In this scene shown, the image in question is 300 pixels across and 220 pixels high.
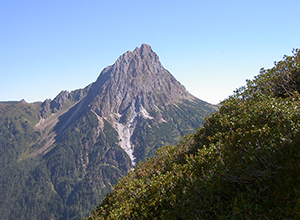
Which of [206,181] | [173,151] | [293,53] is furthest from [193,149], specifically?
[293,53]

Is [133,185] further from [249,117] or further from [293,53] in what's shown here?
[293,53]

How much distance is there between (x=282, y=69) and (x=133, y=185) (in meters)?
21.4

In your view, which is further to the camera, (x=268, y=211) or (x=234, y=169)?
(x=234, y=169)

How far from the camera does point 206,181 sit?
1559cm

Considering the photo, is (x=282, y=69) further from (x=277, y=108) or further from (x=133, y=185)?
(x=133, y=185)

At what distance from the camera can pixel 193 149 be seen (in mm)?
Answer: 26594

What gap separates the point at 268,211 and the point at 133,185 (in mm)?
14153

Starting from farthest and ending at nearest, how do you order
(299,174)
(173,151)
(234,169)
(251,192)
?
(173,151)
(234,169)
(251,192)
(299,174)

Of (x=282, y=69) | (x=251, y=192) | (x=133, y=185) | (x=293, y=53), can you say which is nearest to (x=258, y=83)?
(x=282, y=69)

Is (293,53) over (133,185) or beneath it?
over

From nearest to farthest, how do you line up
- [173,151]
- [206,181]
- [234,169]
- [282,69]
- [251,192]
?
1. [251,192]
2. [234,169]
3. [206,181]
4. [282,69]
5. [173,151]

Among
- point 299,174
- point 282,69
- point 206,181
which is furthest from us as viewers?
point 282,69

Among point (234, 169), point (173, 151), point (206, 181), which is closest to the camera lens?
point (234, 169)

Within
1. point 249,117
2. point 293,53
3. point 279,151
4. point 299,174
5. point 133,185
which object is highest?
point 293,53
